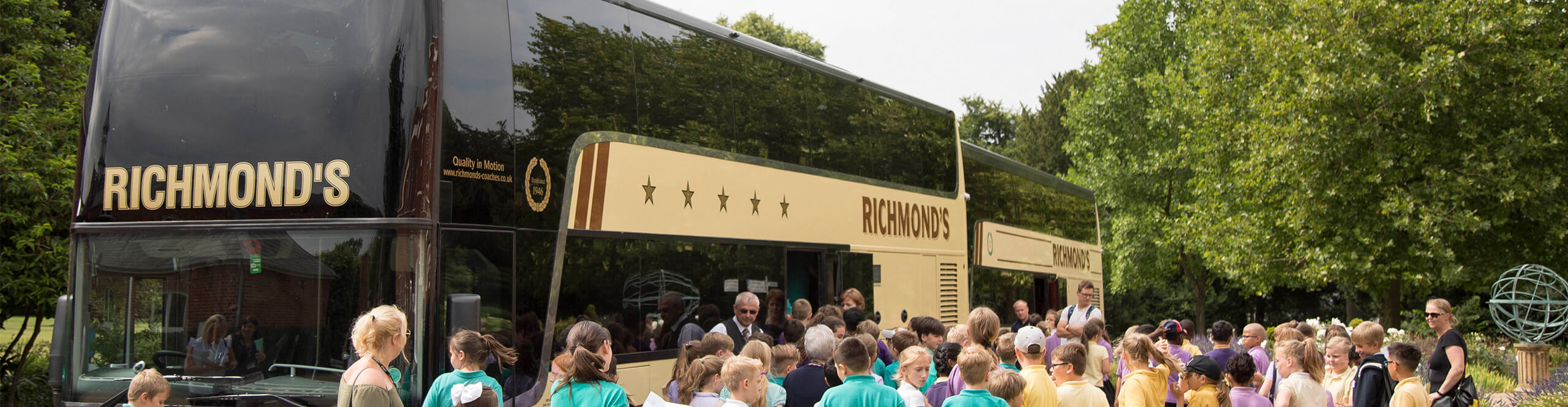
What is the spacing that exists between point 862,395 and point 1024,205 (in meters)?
13.9

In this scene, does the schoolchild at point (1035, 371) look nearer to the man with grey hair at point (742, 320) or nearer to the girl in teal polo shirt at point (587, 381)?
the girl in teal polo shirt at point (587, 381)

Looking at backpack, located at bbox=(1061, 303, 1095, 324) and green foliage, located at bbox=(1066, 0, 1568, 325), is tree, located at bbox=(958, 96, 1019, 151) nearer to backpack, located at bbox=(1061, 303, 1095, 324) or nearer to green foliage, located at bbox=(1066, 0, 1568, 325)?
green foliage, located at bbox=(1066, 0, 1568, 325)

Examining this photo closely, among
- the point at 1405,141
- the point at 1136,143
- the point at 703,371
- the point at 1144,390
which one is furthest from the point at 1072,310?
the point at 1136,143

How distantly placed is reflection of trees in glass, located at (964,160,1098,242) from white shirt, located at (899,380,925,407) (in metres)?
9.64

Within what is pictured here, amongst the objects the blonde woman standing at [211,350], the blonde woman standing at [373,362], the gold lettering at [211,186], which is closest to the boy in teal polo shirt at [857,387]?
the blonde woman standing at [373,362]

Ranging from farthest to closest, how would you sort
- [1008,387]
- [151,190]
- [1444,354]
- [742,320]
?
1. [742,320]
2. [1444,354]
3. [151,190]
4. [1008,387]

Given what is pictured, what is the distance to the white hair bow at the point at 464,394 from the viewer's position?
5.20 m

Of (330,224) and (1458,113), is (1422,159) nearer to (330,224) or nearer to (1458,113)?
(1458,113)

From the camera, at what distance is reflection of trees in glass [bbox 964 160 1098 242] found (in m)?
16.1

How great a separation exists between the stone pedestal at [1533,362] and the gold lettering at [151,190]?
1658 centimetres

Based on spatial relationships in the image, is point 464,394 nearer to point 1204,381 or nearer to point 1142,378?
point 1142,378

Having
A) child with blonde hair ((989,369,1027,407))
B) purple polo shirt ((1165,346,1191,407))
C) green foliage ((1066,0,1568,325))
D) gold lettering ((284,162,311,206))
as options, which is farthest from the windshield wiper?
green foliage ((1066,0,1568,325))

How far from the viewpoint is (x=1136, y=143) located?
36844 mm

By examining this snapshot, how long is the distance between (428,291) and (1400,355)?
5.47 metres
